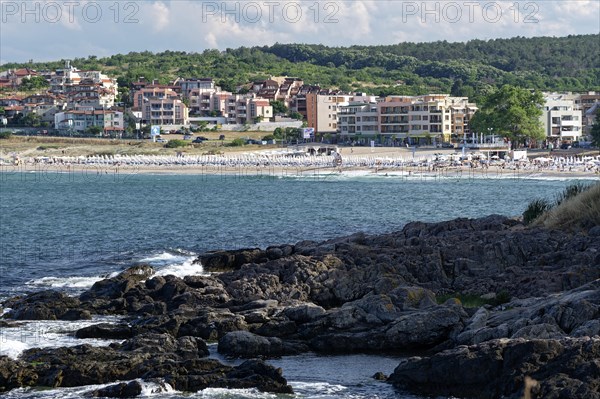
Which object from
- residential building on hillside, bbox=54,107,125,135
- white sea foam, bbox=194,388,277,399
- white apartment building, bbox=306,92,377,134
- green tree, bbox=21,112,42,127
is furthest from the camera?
green tree, bbox=21,112,42,127

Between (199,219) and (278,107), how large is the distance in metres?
89.3

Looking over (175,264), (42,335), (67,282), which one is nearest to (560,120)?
(175,264)

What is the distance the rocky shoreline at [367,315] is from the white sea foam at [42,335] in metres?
0.38

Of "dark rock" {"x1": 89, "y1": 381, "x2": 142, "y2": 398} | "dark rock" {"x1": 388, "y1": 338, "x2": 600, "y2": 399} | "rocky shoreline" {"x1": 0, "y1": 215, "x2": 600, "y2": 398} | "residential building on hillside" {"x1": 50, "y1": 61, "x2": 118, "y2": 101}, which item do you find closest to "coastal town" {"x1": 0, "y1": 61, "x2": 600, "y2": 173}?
"residential building on hillside" {"x1": 50, "y1": 61, "x2": 118, "y2": 101}

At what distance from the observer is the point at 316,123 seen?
130 metres

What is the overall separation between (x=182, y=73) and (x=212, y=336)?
16772 cm

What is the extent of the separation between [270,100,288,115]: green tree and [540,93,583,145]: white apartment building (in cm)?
3808

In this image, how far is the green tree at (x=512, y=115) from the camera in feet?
336

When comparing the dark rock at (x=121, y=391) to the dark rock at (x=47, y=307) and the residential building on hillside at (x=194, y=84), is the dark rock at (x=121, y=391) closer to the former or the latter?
the dark rock at (x=47, y=307)

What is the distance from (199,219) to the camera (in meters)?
51.5

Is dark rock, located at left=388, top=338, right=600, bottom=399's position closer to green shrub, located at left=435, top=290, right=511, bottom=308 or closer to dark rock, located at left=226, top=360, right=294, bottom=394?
dark rock, located at left=226, top=360, right=294, bottom=394

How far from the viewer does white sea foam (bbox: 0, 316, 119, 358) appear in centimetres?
1962

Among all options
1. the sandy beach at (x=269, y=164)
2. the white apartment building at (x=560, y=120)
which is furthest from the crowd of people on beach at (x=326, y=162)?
the white apartment building at (x=560, y=120)

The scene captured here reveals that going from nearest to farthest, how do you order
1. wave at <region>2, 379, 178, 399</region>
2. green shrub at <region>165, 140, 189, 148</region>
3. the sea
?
1. wave at <region>2, 379, 178, 399</region>
2. the sea
3. green shrub at <region>165, 140, 189, 148</region>
